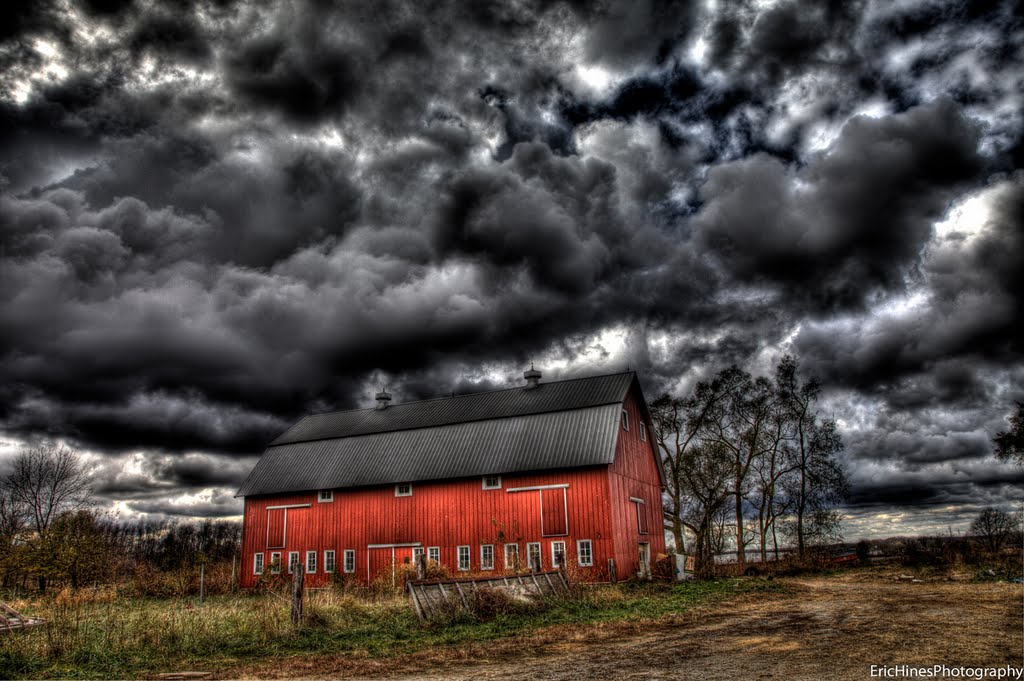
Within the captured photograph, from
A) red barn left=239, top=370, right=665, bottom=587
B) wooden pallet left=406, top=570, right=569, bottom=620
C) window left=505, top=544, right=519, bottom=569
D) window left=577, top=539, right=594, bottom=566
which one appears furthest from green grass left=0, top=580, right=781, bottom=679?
window left=505, top=544, right=519, bottom=569

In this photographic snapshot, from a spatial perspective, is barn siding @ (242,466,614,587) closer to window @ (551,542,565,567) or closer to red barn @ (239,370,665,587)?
red barn @ (239,370,665,587)

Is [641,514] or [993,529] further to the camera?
[993,529]

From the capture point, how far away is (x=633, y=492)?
29641mm

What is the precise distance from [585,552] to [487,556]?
4.38m

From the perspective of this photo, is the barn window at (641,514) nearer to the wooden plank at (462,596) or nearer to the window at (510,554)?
the window at (510,554)

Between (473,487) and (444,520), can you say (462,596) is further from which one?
(444,520)

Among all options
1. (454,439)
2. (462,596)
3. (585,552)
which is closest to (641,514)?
(585,552)

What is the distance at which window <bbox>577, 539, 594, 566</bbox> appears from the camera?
25.9 meters

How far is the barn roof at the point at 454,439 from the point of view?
92.5ft

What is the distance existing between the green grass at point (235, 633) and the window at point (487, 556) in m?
10.6

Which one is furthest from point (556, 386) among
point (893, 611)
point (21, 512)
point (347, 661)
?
point (21, 512)

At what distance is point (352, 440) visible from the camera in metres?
34.3

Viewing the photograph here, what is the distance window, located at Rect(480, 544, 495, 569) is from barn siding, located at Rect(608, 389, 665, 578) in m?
5.21

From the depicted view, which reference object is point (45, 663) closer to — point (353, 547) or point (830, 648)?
point (830, 648)
